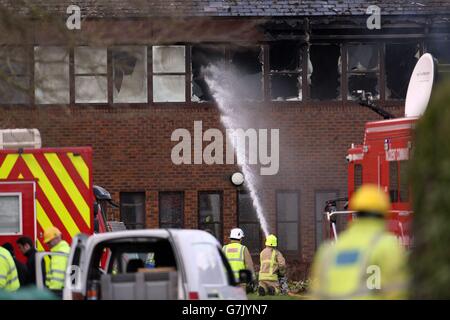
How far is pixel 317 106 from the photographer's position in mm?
29000

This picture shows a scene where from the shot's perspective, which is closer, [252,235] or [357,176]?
[357,176]

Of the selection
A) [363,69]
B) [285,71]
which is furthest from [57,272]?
[363,69]

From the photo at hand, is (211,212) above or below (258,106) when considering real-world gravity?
below

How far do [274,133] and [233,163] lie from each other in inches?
43.0

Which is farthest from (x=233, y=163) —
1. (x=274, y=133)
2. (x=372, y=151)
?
(x=372, y=151)

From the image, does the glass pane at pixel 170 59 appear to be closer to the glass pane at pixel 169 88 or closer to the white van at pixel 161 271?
the glass pane at pixel 169 88

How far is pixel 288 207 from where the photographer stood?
2892 centimetres

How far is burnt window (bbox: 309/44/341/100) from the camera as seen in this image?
28969 millimetres

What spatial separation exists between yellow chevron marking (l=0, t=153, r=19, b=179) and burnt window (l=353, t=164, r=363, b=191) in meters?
4.96

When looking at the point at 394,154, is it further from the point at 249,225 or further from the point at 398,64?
the point at 398,64

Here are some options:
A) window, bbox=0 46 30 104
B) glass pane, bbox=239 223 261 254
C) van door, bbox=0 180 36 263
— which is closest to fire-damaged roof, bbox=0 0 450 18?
glass pane, bbox=239 223 261 254

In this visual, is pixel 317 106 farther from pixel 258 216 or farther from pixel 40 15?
pixel 40 15

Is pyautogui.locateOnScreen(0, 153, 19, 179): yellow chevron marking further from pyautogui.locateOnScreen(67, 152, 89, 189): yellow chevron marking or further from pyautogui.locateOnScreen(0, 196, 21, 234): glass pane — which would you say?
pyautogui.locateOnScreen(67, 152, 89, 189): yellow chevron marking

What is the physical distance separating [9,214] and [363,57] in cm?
1337
